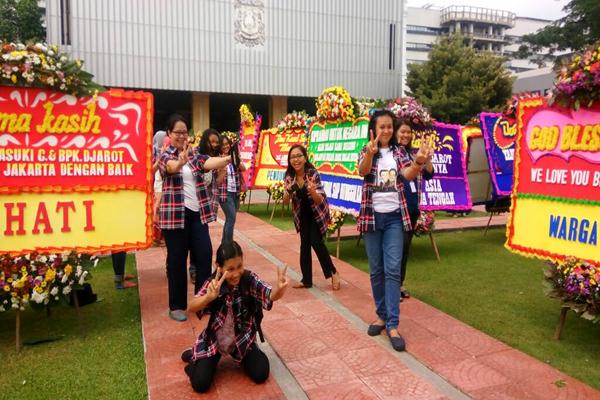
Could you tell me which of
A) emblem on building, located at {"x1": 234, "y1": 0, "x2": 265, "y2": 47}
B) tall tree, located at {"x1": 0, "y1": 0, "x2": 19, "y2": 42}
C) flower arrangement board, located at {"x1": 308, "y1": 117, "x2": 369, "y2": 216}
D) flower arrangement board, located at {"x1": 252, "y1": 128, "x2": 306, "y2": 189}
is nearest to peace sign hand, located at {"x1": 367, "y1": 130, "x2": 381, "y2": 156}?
flower arrangement board, located at {"x1": 308, "y1": 117, "x2": 369, "y2": 216}

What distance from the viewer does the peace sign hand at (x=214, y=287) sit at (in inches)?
114

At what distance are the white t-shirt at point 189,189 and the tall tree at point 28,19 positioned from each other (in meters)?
31.2

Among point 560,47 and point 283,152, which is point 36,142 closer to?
point 283,152

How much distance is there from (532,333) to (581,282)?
0.66 m

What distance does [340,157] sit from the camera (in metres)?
6.59

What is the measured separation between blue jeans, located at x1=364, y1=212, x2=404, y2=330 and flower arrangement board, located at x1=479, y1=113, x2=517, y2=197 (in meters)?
4.25

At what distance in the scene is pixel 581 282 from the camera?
3.65 m

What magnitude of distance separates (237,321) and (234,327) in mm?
42

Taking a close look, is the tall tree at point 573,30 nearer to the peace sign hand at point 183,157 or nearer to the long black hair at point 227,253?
the peace sign hand at point 183,157

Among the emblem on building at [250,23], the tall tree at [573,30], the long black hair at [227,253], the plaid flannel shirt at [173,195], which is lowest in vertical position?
the long black hair at [227,253]

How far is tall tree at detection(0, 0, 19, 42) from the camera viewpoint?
97.5 feet

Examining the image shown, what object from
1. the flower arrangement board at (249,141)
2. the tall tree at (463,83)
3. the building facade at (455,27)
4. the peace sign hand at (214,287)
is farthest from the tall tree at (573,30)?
the building facade at (455,27)

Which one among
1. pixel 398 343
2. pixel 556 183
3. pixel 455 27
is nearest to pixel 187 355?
pixel 398 343

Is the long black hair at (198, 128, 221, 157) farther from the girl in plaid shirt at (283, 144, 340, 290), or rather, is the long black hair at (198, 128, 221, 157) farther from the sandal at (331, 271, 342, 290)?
the sandal at (331, 271, 342, 290)
